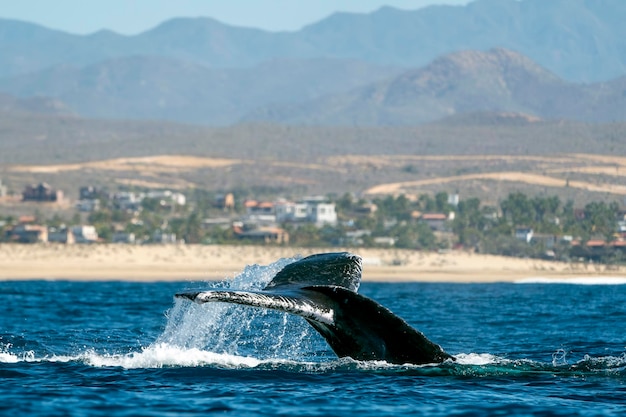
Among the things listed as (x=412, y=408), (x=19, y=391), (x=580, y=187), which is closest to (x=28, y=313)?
(x=19, y=391)

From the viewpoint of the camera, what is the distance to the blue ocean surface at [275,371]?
17.7 metres

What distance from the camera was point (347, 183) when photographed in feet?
599

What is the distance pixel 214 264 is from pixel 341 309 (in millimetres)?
69278

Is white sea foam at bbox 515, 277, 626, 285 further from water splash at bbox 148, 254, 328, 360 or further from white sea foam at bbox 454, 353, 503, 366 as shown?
white sea foam at bbox 454, 353, 503, 366

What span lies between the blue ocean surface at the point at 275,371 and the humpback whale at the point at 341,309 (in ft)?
1.18

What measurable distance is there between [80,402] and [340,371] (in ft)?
13.7

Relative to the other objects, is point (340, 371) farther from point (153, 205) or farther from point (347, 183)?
point (347, 183)

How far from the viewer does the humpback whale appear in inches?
705

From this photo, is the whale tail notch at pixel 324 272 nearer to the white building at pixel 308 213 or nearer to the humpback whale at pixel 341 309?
the humpback whale at pixel 341 309

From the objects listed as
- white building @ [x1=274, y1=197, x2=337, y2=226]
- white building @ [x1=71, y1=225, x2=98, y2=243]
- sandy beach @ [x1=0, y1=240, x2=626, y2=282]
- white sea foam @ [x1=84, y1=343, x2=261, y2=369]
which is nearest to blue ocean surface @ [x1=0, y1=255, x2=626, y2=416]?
white sea foam @ [x1=84, y1=343, x2=261, y2=369]

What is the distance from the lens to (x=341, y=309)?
18516mm

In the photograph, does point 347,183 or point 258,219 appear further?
point 347,183

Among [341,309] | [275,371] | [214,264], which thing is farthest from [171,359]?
[214,264]

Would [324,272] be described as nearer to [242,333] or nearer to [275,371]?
[275,371]
